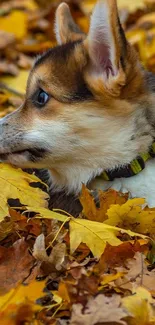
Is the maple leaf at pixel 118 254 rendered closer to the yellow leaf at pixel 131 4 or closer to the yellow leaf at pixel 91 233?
the yellow leaf at pixel 91 233

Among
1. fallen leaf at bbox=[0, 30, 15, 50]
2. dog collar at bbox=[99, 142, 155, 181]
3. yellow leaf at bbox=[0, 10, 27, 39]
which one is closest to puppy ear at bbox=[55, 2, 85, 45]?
dog collar at bbox=[99, 142, 155, 181]

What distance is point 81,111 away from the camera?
373 cm

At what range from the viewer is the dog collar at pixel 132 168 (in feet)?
12.6

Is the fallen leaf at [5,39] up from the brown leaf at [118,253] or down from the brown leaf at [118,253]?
down

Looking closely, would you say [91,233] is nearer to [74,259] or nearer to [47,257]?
[74,259]

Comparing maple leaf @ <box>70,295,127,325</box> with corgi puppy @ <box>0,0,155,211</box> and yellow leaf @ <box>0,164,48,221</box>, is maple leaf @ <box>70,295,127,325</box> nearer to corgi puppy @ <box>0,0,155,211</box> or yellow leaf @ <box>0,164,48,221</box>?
yellow leaf @ <box>0,164,48,221</box>

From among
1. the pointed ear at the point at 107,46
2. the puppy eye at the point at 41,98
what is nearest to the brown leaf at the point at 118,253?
the pointed ear at the point at 107,46

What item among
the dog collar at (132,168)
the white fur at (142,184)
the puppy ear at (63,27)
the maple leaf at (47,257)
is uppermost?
the puppy ear at (63,27)

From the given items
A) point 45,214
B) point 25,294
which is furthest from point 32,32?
Answer: point 25,294

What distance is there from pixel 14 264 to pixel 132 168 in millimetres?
936

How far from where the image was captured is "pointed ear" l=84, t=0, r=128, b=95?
11.5 feet

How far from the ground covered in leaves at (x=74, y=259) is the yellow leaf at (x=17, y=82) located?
2.04m

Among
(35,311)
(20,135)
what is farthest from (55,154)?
(35,311)

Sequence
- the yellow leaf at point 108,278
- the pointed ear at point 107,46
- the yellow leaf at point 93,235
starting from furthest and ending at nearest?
1. the pointed ear at point 107,46
2. the yellow leaf at point 93,235
3. the yellow leaf at point 108,278
